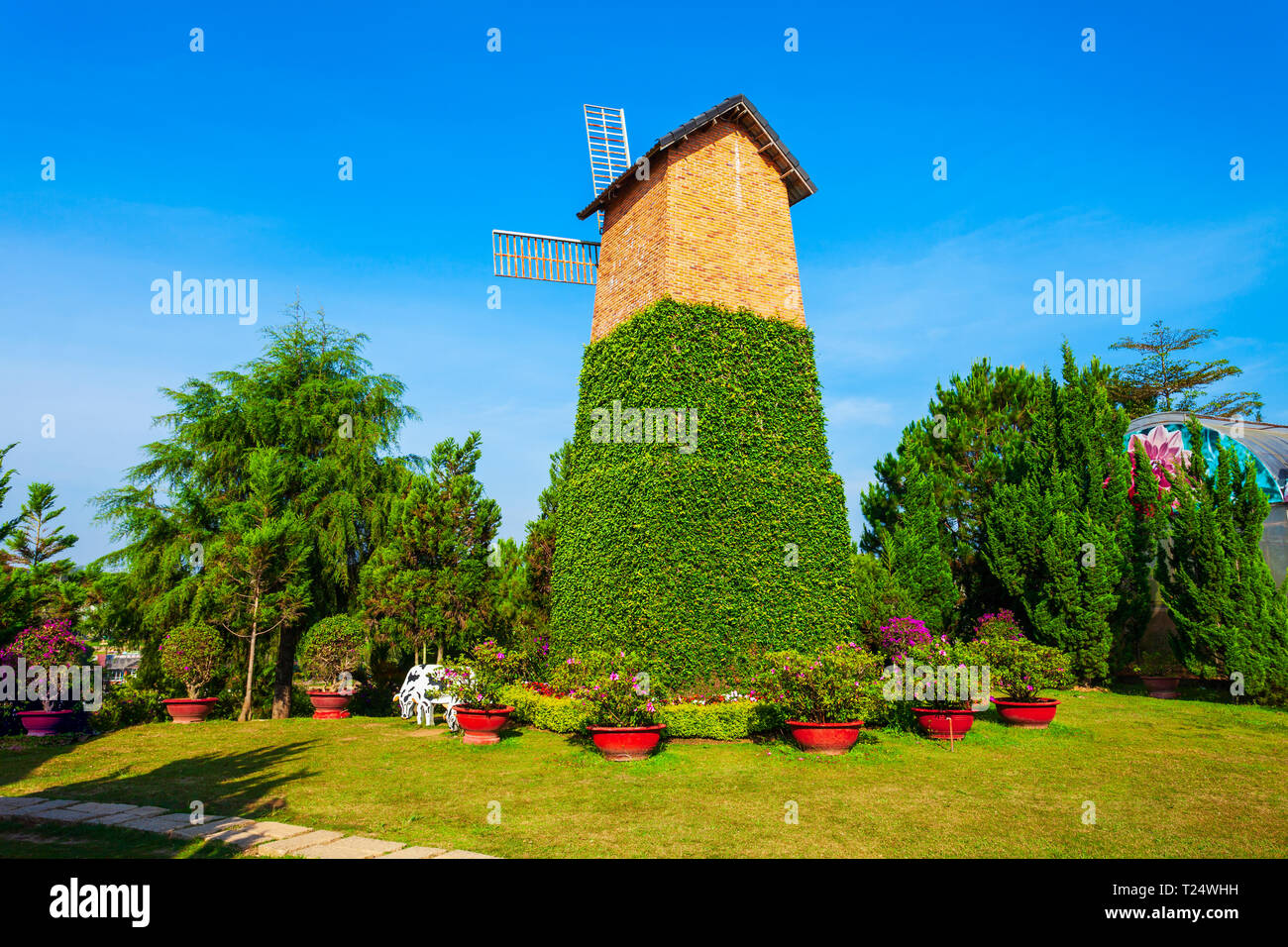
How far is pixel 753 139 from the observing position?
16891 mm

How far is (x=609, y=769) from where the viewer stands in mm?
9984

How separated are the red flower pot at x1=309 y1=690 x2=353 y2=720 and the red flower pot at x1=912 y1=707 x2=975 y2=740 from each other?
40.8 ft

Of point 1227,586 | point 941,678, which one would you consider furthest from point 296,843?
point 1227,586

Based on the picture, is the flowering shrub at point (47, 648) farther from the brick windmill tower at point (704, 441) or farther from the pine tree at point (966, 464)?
the pine tree at point (966, 464)

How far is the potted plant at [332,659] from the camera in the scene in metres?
16.2

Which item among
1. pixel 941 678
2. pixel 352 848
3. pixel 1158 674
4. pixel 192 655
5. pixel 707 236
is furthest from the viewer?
pixel 1158 674

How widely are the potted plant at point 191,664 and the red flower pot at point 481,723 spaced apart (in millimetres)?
6394

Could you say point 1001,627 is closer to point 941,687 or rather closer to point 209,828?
point 941,687

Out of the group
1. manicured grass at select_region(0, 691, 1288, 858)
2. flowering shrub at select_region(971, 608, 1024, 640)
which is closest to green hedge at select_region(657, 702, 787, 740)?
manicured grass at select_region(0, 691, 1288, 858)

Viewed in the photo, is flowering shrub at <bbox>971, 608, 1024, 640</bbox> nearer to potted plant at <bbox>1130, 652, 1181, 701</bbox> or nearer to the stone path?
potted plant at <bbox>1130, 652, 1181, 701</bbox>

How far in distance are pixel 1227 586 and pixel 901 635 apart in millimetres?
8353
